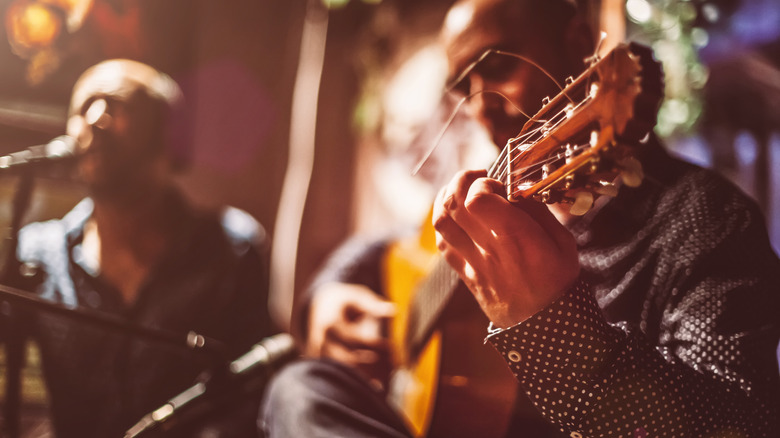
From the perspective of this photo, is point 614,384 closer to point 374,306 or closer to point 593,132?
point 593,132

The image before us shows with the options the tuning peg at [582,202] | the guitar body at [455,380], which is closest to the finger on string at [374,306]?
the guitar body at [455,380]

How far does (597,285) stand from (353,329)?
874 mm

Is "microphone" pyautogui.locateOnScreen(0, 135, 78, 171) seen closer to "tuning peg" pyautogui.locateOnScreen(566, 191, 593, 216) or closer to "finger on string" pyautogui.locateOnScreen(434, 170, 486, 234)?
"finger on string" pyautogui.locateOnScreen(434, 170, 486, 234)

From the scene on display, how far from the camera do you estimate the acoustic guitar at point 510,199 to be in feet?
1.95

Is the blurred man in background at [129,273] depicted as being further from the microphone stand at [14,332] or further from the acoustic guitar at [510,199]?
the acoustic guitar at [510,199]

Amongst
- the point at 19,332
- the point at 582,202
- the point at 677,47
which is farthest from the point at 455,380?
the point at 677,47

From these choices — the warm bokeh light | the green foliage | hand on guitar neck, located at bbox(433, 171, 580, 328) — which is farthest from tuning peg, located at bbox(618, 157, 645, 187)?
the warm bokeh light

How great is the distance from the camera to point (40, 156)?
4.20 ft

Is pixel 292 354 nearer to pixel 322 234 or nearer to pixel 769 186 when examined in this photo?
pixel 769 186

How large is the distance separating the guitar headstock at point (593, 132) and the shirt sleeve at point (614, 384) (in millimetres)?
171

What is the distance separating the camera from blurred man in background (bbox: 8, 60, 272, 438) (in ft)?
5.24

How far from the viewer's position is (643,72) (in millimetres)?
575

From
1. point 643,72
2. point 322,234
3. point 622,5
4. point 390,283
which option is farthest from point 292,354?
point 322,234

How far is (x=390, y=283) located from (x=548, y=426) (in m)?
0.82
